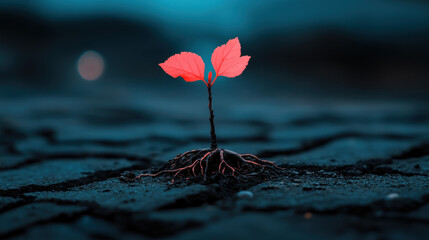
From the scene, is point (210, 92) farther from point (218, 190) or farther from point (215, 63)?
point (218, 190)

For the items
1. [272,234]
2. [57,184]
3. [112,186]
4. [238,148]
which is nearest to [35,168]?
[57,184]

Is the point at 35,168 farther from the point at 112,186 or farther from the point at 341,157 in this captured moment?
the point at 341,157

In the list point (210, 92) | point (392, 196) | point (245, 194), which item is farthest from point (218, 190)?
point (392, 196)

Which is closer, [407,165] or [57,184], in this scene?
[57,184]

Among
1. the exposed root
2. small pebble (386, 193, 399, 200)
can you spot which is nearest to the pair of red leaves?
the exposed root

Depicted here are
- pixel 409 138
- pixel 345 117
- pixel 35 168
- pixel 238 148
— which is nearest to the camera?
pixel 35 168

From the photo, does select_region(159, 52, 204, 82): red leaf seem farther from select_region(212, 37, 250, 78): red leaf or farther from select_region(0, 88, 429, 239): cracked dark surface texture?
select_region(0, 88, 429, 239): cracked dark surface texture
